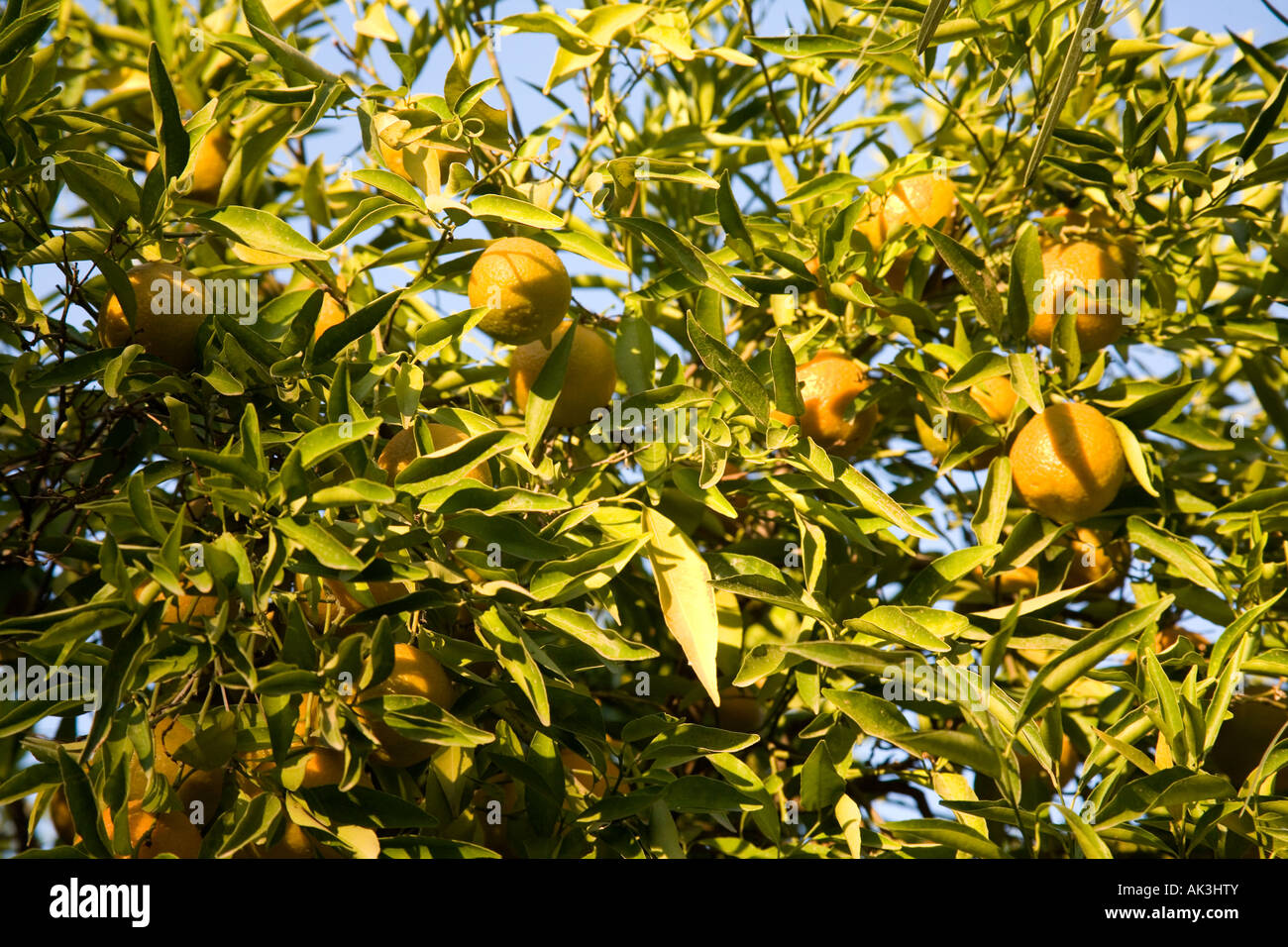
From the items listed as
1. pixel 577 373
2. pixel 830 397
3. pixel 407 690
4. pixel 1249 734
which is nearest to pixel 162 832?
pixel 407 690

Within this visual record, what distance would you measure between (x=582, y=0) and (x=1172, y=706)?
4.36ft

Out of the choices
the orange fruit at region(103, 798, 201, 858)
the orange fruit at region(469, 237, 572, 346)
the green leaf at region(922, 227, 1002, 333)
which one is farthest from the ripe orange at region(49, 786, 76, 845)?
the green leaf at region(922, 227, 1002, 333)

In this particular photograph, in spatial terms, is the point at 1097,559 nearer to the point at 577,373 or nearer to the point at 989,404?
the point at 989,404

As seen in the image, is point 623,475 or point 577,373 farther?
point 623,475

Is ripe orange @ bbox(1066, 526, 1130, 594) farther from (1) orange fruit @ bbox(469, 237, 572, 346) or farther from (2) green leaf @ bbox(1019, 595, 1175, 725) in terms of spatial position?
(1) orange fruit @ bbox(469, 237, 572, 346)

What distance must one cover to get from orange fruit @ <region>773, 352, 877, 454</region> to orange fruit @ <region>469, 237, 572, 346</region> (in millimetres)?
348

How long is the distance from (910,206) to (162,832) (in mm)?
1223

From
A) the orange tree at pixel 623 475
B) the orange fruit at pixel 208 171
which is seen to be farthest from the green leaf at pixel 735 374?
the orange fruit at pixel 208 171

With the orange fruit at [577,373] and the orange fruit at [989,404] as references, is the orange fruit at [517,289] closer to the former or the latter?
the orange fruit at [577,373]

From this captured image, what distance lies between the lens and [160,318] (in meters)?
1.21

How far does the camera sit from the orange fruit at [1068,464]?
1.34 meters

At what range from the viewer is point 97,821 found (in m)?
1.00

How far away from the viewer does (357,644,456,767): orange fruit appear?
112 centimetres
